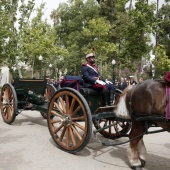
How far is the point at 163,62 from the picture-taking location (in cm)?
2161

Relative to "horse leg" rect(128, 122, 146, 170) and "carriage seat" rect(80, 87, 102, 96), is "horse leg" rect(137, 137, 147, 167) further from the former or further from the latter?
"carriage seat" rect(80, 87, 102, 96)

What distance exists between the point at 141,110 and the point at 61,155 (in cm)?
193

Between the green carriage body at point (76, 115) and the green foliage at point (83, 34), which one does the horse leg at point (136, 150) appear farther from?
the green foliage at point (83, 34)

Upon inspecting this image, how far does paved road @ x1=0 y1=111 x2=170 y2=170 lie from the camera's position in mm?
4707

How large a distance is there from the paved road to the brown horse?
0.32 m

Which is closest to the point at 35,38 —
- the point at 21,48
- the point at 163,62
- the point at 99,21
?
the point at 21,48

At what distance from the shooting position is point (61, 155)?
5.27 metres

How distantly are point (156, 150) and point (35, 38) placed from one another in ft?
80.9

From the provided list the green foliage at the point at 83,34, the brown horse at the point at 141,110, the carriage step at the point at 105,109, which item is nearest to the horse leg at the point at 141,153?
the brown horse at the point at 141,110

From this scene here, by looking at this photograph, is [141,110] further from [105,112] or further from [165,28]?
[165,28]

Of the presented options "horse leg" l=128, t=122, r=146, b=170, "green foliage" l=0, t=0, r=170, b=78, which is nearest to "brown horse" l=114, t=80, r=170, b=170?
"horse leg" l=128, t=122, r=146, b=170

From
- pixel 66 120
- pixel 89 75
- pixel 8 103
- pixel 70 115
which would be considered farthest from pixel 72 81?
pixel 8 103

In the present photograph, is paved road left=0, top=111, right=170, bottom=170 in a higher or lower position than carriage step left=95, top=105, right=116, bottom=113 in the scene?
lower

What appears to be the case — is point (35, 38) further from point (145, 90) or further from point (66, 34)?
point (145, 90)
